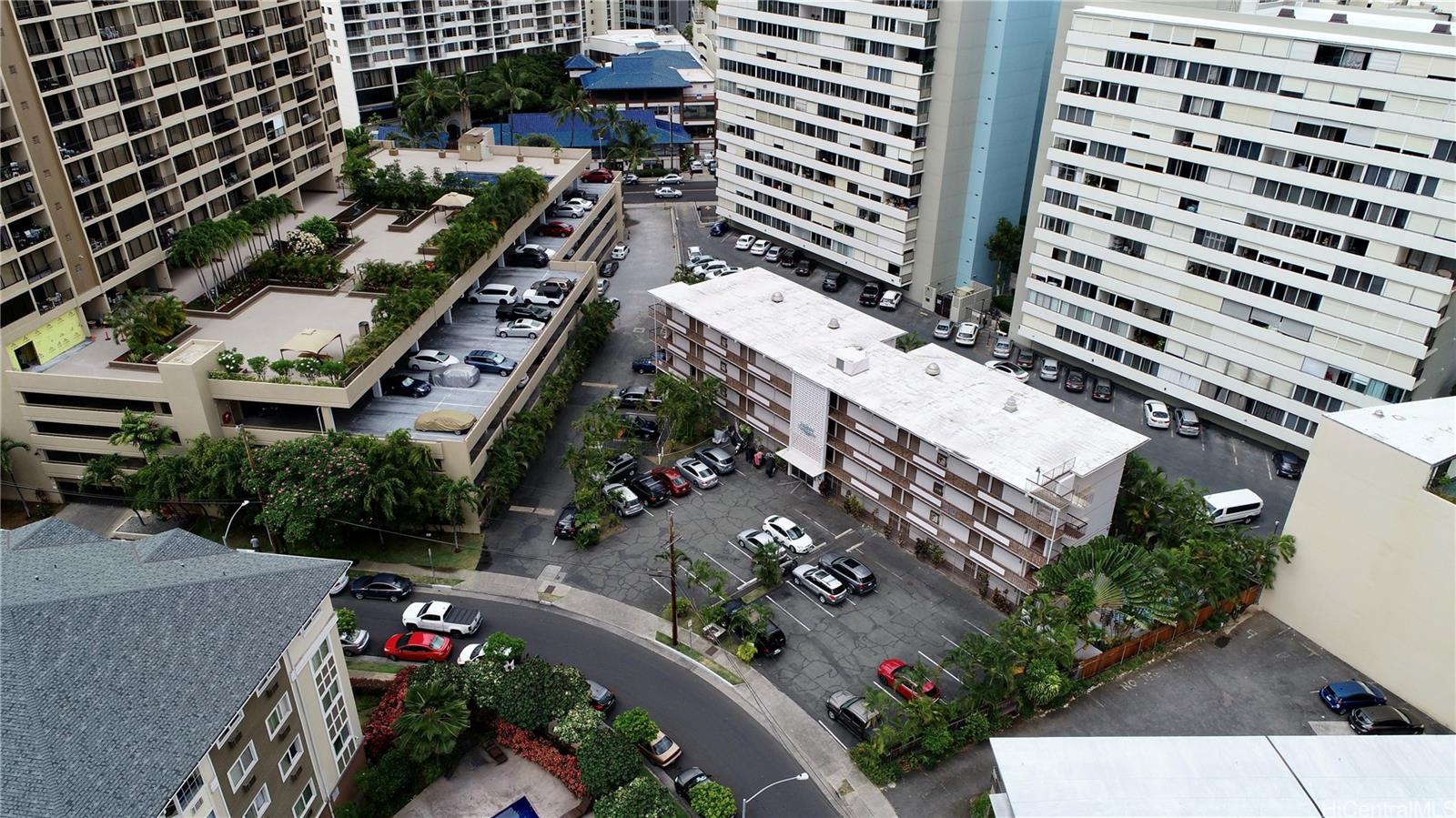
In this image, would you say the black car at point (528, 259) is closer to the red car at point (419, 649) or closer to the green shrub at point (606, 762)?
the red car at point (419, 649)

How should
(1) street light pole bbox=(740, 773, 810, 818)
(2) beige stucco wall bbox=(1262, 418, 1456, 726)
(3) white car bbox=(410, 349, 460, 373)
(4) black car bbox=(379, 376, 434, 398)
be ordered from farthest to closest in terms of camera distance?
(3) white car bbox=(410, 349, 460, 373) < (4) black car bbox=(379, 376, 434, 398) < (2) beige stucco wall bbox=(1262, 418, 1456, 726) < (1) street light pole bbox=(740, 773, 810, 818)

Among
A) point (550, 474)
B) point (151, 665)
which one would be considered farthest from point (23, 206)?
point (151, 665)

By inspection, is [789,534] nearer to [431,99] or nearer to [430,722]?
[430,722]

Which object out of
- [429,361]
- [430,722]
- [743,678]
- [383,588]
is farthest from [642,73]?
[430,722]

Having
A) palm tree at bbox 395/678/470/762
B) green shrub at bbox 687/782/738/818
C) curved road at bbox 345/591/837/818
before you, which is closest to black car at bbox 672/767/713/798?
green shrub at bbox 687/782/738/818

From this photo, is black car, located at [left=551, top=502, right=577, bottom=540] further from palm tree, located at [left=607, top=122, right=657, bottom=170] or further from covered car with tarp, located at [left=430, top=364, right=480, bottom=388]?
palm tree, located at [left=607, top=122, right=657, bottom=170]

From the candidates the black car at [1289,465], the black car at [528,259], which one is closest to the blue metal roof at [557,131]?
the black car at [528,259]

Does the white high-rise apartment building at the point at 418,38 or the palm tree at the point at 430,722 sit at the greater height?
the white high-rise apartment building at the point at 418,38
